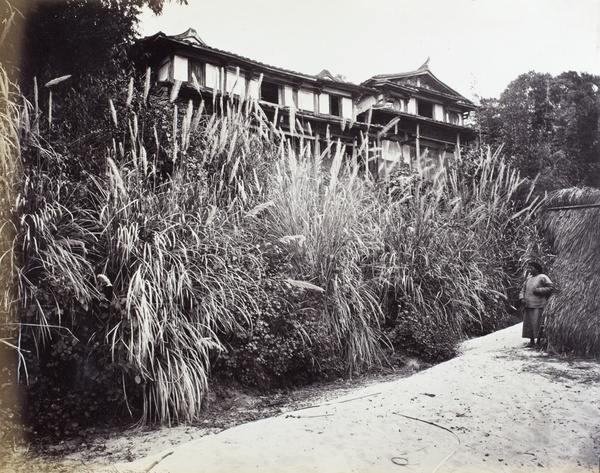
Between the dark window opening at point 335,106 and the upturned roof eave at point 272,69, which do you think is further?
the dark window opening at point 335,106

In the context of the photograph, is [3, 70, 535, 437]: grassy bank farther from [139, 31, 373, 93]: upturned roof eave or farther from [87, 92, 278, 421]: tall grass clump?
[139, 31, 373, 93]: upturned roof eave

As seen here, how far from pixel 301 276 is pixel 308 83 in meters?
10.4

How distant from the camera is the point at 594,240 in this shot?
4215 millimetres

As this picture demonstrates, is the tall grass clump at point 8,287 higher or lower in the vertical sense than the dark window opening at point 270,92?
lower

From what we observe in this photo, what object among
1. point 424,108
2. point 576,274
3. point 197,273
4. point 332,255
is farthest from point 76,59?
point 424,108

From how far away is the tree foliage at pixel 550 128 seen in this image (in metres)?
6.09

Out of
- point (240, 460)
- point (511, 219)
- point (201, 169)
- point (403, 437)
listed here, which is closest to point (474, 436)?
point (403, 437)

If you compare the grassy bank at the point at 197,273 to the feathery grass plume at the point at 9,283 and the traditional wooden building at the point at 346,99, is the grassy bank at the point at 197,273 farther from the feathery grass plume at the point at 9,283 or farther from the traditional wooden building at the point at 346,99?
the traditional wooden building at the point at 346,99

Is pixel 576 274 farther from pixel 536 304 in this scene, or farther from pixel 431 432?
pixel 431 432

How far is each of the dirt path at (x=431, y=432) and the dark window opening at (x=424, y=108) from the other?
1518cm

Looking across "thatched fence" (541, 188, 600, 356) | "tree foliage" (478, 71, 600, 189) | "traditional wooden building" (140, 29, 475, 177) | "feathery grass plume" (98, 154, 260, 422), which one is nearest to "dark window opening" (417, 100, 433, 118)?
"traditional wooden building" (140, 29, 475, 177)

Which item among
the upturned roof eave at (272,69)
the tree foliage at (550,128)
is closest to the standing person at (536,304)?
the tree foliage at (550,128)

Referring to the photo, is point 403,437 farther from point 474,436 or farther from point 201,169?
point 201,169

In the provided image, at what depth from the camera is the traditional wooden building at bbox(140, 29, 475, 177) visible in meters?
10.1
